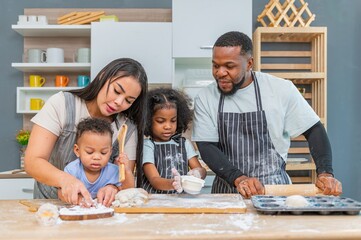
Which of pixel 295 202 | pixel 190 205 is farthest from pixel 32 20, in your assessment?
pixel 295 202

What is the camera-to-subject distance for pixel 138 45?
9.43ft

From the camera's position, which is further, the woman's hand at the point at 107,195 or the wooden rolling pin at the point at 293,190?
the wooden rolling pin at the point at 293,190

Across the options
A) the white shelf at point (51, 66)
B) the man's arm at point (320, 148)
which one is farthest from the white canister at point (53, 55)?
the man's arm at point (320, 148)

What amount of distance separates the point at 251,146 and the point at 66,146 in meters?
0.66

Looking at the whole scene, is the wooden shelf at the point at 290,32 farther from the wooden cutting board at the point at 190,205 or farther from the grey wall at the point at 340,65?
the wooden cutting board at the point at 190,205

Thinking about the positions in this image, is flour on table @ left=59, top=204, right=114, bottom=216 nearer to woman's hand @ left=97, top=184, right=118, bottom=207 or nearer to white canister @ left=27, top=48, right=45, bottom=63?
woman's hand @ left=97, top=184, right=118, bottom=207

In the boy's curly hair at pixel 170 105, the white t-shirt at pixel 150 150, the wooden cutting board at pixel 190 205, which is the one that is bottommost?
the wooden cutting board at pixel 190 205

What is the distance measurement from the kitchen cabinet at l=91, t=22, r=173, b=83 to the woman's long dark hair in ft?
4.46

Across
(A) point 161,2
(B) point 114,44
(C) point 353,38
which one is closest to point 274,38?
(C) point 353,38

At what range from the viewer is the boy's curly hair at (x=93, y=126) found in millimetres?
1330

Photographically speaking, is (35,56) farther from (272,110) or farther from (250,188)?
(250,188)

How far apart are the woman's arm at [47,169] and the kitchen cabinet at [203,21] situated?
1638mm

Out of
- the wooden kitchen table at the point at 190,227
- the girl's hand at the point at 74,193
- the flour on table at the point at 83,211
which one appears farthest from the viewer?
the girl's hand at the point at 74,193

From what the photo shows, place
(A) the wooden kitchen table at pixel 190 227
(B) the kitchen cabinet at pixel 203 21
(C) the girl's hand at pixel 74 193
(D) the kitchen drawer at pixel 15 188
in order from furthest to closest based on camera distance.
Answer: (B) the kitchen cabinet at pixel 203 21
(D) the kitchen drawer at pixel 15 188
(C) the girl's hand at pixel 74 193
(A) the wooden kitchen table at pixel 190 227
